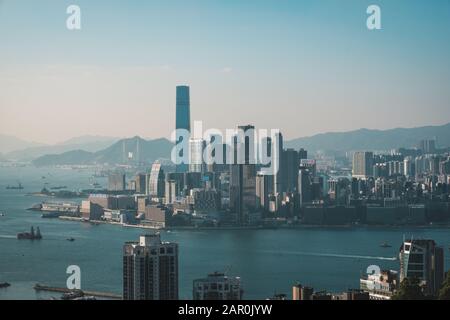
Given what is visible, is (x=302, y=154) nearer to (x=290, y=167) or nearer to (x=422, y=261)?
(x=290, y=167)

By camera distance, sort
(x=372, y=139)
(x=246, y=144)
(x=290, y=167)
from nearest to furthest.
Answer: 1. (x=246, y=144)
2. (x=290, y=167)
3. (x=372, y=139)

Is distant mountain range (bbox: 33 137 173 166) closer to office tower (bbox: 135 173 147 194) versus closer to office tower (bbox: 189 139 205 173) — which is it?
office tower (bbox: 189 139 205 173)

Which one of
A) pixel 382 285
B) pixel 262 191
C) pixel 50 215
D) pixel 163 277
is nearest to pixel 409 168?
pixel 262 191

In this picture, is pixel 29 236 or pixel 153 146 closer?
pixel 29 236

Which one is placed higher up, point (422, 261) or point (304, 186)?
point (304, 186)

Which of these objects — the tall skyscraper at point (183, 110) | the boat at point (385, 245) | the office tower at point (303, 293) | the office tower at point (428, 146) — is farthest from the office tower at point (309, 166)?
the office tower at point (303, 293)

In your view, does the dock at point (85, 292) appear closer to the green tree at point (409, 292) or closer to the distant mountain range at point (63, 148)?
the green tree at point (409, 292)
